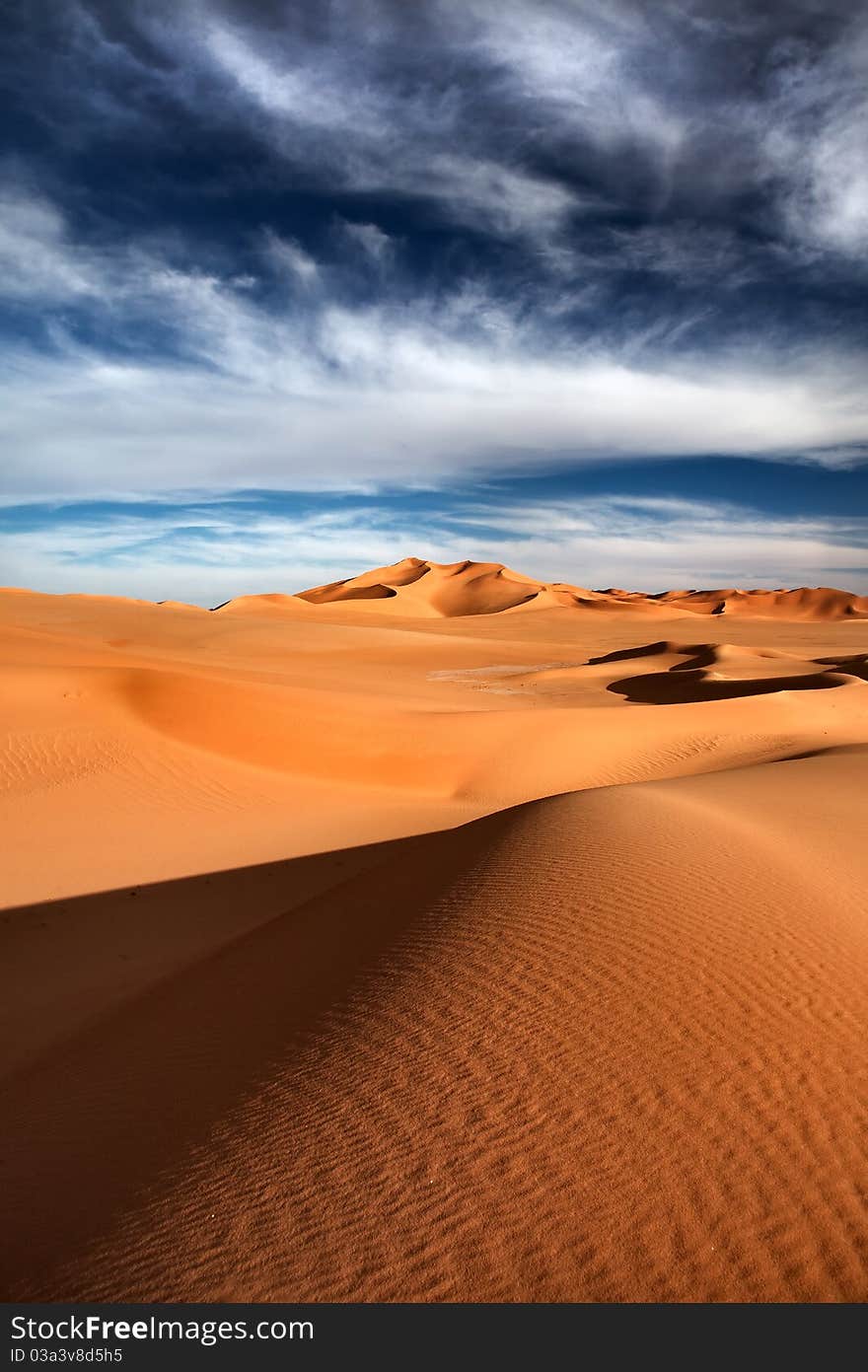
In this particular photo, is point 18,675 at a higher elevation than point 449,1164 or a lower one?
higher

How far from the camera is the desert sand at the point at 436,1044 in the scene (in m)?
2.41

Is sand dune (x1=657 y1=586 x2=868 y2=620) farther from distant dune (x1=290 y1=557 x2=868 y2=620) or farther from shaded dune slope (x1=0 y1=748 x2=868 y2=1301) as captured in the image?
shaded dune slope (x1=0 y1=748 x2=868 y2=1301)

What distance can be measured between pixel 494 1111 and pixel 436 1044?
1.85 ft

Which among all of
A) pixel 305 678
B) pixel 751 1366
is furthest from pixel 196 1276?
pixel 305 678

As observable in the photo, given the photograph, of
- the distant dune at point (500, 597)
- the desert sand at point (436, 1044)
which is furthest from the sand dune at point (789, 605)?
the desert sand at point (436, 1044)

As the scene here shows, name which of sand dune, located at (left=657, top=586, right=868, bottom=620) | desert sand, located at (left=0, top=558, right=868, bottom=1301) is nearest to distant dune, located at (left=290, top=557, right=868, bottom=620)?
sand dune, located at (left=657, top=586, right=868, bottom=620)

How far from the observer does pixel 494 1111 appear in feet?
9.86

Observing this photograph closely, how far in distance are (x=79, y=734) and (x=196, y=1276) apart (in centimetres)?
1159

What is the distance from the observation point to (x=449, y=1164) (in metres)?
2.74

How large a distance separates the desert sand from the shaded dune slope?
13 millimetres

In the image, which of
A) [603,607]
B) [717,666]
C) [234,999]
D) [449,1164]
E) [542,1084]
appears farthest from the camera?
[603,607]

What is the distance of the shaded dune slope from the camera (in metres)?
2.36

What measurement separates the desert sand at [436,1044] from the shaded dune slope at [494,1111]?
0.01 meters

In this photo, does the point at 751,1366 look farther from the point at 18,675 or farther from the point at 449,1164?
the point at 18,675
